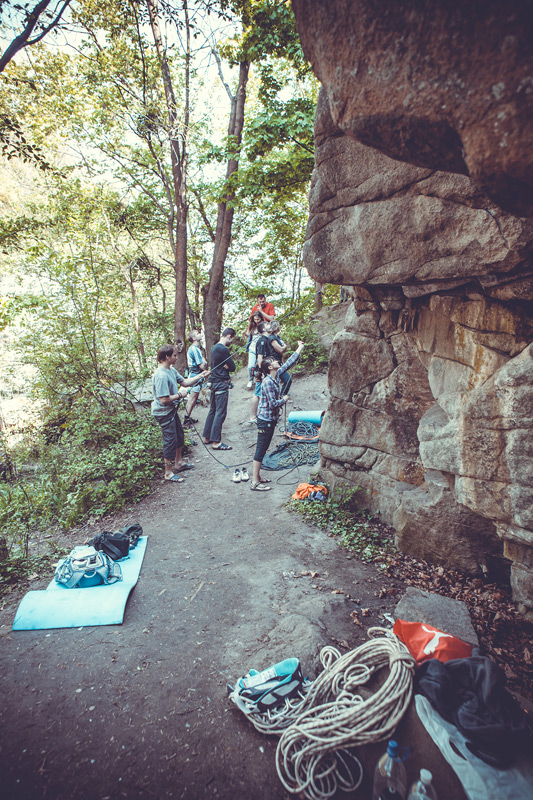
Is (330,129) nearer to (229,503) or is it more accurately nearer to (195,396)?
(229,503)

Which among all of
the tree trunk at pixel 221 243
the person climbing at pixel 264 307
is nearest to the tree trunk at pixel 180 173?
the tree trunk at pixel 221 243

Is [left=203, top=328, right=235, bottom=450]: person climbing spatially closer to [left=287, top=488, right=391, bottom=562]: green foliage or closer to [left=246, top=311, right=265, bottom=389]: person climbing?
[left=246, top=311, right=265, bottom=389]: person climbing

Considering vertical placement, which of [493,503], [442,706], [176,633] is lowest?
[176,633]

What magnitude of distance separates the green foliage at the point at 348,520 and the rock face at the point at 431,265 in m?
0.25

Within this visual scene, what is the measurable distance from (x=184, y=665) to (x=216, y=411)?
5773mm

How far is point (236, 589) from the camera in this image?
13.8ft

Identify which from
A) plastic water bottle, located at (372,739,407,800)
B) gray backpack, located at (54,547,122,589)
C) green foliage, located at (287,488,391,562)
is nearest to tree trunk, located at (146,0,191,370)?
green foliage, located at (287,488,391,562)

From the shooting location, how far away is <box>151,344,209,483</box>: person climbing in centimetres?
665

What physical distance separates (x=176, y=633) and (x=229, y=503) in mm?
2886

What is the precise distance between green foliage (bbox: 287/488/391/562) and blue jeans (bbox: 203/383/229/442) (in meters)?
3.11

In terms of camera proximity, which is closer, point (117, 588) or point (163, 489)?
point (117, 588)

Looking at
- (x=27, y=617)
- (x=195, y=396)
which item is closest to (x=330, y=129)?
(x=27, y=617)

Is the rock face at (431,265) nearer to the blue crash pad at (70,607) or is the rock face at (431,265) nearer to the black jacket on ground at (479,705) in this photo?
the black jacket on ground at (479,705)

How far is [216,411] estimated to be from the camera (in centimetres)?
862
